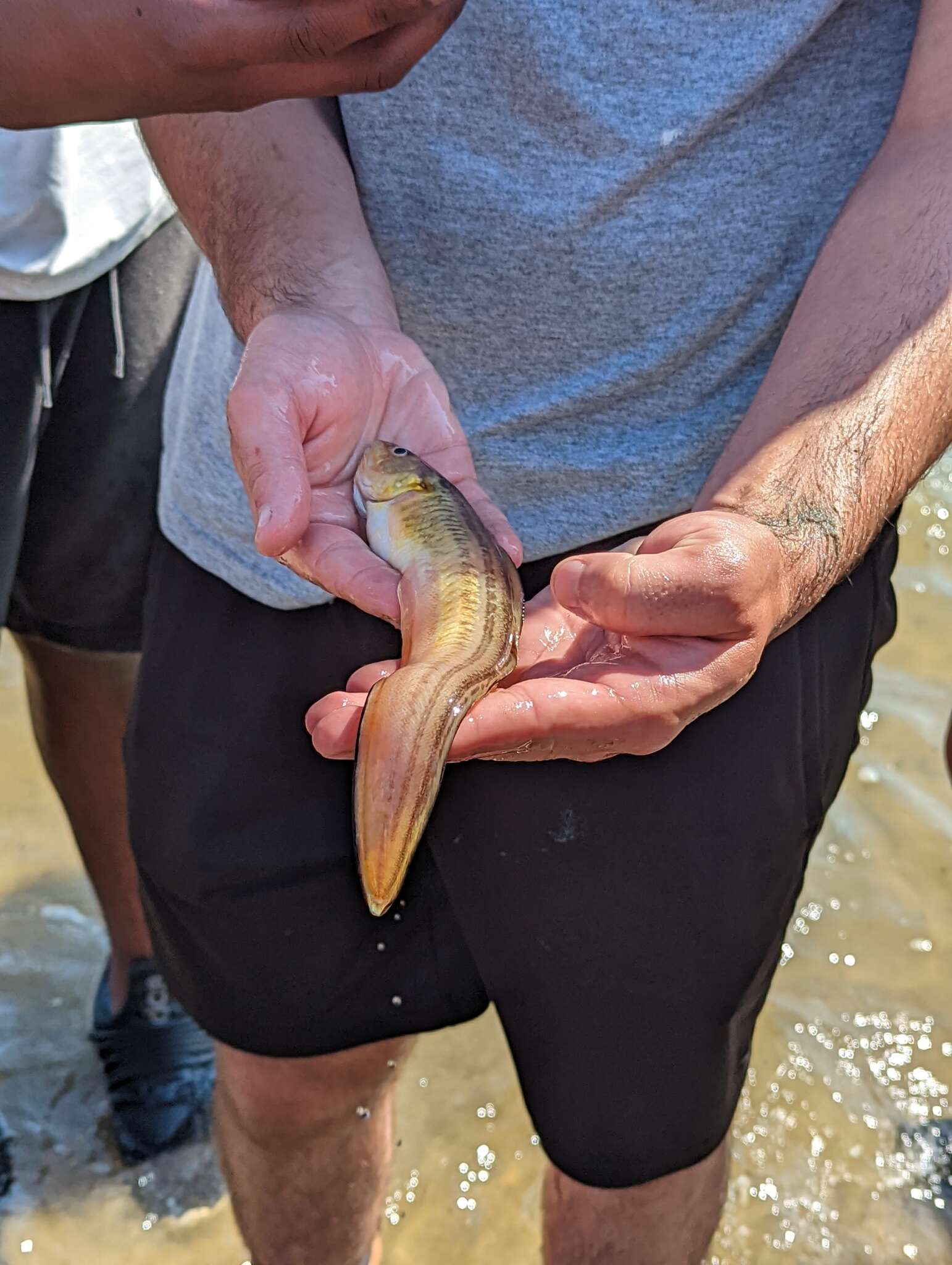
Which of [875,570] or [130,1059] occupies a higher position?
[875,570]

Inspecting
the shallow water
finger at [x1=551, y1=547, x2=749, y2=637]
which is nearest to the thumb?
finger at [x1=551, y1=547, x2=749, y2=637]

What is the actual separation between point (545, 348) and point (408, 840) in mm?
842

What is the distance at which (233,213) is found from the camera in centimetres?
191

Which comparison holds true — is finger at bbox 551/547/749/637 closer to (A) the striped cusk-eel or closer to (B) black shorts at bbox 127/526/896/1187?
(A) the striped cusk-eel

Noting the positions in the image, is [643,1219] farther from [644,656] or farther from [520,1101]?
[520,1101]

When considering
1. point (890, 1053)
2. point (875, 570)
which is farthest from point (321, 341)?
point (890, 1053)

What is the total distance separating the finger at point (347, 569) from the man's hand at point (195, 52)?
1.73ft

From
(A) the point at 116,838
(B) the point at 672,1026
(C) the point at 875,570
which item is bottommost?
(A) the point at 116,838

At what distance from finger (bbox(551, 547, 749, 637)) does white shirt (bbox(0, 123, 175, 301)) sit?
4.24 feet

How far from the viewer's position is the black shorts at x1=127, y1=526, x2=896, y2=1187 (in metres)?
1.72

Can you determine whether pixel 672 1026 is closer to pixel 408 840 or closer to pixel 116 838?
pixel 408 840

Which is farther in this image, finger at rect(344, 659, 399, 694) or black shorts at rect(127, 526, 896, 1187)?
black shorts at rect(127, 526, 896, 1187)

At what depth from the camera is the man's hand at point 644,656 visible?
1328 millimetres

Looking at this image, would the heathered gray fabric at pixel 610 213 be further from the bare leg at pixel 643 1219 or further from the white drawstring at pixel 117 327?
the bare leg at pixel 643 1219
